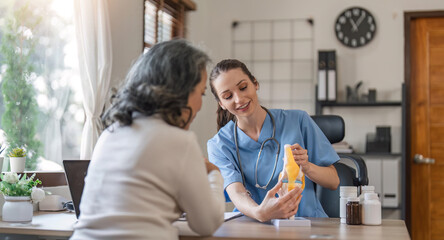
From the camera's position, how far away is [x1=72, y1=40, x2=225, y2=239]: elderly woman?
1244 mm

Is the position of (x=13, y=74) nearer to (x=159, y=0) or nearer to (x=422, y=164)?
(x=159, y=0)

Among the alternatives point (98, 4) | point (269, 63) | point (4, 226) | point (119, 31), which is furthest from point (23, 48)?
point (269, 63)

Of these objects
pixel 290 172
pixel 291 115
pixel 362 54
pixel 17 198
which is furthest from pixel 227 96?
pixel 362 54

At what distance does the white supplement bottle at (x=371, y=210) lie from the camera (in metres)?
1.75

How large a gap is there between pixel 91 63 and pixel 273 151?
Answer: 149 cm

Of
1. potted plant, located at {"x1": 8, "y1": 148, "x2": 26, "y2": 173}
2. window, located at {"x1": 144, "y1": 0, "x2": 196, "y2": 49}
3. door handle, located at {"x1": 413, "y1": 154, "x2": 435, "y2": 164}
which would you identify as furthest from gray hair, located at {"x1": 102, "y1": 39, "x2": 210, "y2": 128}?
door handle, located at {"x1": 413, "y1": 154, "x2": 435, "y2": 164}

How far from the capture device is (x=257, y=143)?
217 cm

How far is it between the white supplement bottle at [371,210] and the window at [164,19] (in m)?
2.68

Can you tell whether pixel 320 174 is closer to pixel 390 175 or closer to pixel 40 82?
pixel 40 82

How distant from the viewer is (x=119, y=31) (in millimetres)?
3637

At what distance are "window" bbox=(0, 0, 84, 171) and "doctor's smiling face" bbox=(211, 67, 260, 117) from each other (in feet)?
3.91

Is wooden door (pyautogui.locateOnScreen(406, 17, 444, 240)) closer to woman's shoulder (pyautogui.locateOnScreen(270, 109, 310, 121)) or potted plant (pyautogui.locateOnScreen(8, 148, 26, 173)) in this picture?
woman's shoulder (pyautogui.locateOnScreen(270, 109, 310, 121))

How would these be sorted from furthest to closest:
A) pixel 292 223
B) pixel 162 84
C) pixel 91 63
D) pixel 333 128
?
pixel 91 63 → pixel 333 128 → pixel 292 223 → pixel 162 84

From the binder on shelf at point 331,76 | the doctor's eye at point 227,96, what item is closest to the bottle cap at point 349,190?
the doctor's eye at point 227,96
